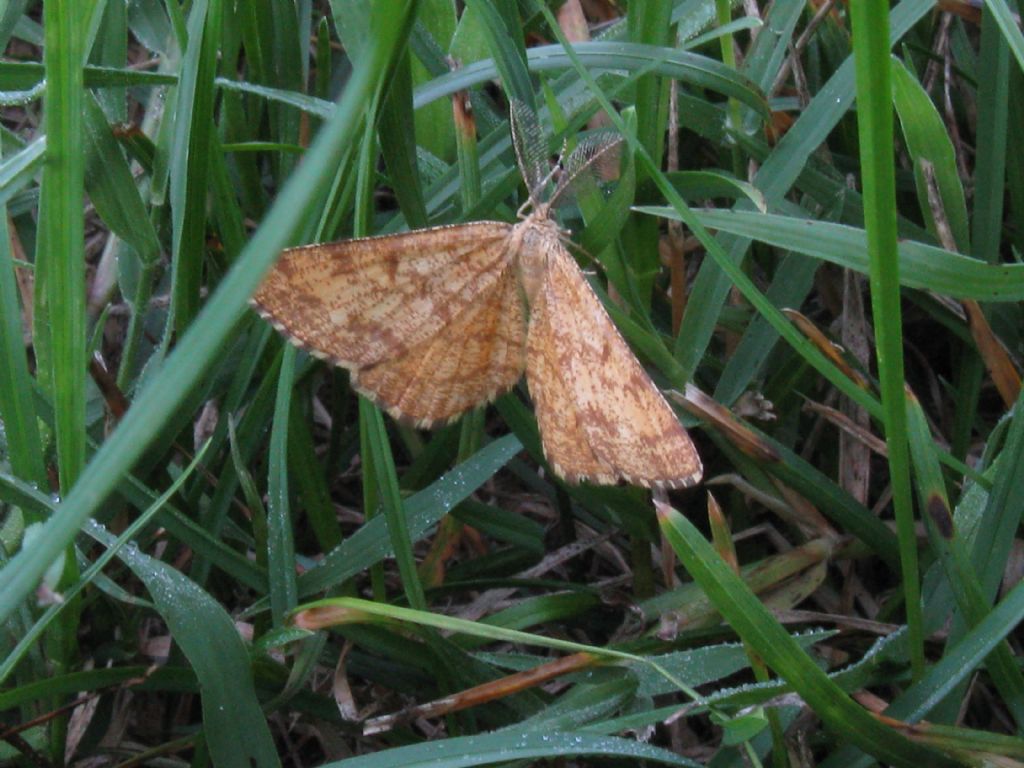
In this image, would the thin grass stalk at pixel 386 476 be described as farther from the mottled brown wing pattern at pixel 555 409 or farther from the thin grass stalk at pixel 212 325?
the thin grass stalk at pixel 212 325

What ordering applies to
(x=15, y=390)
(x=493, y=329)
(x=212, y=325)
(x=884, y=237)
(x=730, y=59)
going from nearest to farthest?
1. (x=212, y=325)
2. (x=884, y=237)
3. (x=15, y=390)
4. (x=493, y=329)
5. (x=730, y=59)

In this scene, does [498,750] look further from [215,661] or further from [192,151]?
[192,151]

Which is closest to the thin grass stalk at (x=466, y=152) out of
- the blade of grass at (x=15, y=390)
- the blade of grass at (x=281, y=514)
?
the blade of grass at (x=281, y=514)

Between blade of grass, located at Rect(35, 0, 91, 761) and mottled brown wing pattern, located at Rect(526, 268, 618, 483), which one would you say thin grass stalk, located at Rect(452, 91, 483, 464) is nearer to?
mottled brown wing pattern, located at Rect(526, 268, 618, 483)

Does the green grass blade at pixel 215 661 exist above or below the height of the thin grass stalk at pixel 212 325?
below

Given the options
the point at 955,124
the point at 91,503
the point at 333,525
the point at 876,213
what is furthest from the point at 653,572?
the point at 91,503

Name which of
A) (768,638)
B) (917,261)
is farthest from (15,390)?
(917,261)

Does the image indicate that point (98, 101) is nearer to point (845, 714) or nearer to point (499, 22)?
point (499, 22)
